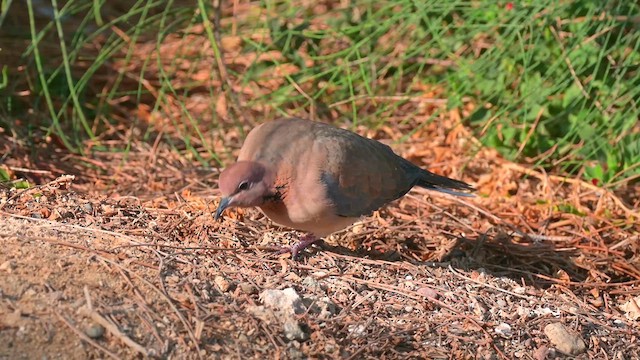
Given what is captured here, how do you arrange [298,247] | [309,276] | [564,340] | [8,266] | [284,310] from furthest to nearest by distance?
1. [298,247]
2. [309,276]
3. [564,340]
4. [284,310]
5. [8,266]

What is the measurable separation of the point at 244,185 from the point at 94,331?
2.99ft

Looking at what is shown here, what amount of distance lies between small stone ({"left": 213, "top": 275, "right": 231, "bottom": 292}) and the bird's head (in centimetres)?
27

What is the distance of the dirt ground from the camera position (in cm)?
304

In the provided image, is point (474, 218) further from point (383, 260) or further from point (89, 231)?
point (89, 231)

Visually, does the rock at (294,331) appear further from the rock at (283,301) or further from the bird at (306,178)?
the bird at (306,178)

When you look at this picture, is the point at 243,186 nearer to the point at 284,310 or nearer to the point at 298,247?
the point at 298,247

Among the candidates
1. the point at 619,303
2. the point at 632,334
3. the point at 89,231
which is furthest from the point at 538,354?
the point at 89,231

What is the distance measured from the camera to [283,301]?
132 inches

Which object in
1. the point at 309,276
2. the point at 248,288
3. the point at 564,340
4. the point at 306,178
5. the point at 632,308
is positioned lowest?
the point at 632,308

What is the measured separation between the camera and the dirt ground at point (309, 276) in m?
3.04

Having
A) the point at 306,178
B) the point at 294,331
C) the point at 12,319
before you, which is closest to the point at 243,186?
the point at 306,178

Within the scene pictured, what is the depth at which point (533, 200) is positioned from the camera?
16.6ft

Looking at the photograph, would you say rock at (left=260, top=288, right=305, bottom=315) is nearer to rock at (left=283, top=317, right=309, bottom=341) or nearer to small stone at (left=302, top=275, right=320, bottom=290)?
rock at (left=283, top=317, right=309, bottom=341)

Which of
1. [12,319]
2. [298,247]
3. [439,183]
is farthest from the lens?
[439,183]
